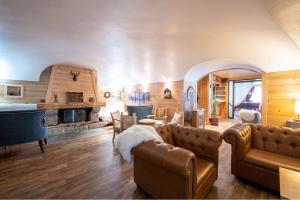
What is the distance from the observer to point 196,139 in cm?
236

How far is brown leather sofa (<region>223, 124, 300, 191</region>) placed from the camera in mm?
2117

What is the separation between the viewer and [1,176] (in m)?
2.64

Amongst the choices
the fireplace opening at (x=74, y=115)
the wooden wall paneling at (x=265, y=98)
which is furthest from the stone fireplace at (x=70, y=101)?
the wooden wall paneling at (x=265, y=98)

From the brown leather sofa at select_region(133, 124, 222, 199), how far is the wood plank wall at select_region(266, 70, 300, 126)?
333cm

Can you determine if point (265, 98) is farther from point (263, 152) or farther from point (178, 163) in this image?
point (178, 163)

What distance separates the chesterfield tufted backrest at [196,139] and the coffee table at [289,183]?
0.73 meters

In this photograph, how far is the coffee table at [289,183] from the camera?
147 cm

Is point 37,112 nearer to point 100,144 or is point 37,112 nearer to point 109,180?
point 100,144

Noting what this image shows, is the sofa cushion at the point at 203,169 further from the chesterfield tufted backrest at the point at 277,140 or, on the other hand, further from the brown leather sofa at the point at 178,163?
the chesterfield tufted backrest at the point at 277,140

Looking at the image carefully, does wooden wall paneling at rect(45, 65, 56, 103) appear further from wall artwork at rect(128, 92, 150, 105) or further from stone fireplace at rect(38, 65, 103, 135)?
wall artwork at rect(128, 92, 150, 105)

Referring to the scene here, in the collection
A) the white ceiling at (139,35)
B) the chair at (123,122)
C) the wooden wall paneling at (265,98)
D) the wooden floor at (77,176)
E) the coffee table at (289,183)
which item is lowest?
the wooden floor at (77,176)

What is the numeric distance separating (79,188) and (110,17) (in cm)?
268

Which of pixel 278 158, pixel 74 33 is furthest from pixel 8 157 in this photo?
pixel 278 158

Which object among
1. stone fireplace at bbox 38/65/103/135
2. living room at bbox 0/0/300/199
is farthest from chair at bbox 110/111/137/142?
stone fireplace at bbox 38/65/103/135
